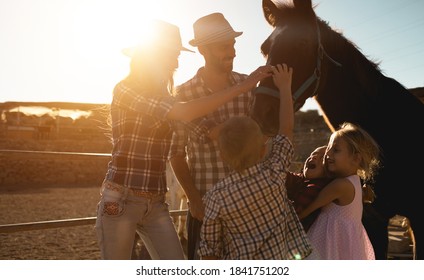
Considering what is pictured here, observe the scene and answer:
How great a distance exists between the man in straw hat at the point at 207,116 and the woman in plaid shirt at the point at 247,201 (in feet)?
1.51

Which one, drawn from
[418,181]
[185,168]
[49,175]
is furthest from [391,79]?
[49,175]

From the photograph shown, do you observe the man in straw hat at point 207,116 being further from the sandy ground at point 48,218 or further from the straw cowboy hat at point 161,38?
the sandy ground at point 48,218

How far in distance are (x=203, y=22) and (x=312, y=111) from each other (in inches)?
959

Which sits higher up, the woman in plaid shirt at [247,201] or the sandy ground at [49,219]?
the woman in plaid shirt at [247,201]

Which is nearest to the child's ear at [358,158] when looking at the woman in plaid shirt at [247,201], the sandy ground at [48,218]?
the woman in plaid shirt at [247,201]

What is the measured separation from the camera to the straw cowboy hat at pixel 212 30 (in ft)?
7.17

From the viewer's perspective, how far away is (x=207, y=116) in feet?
7.38

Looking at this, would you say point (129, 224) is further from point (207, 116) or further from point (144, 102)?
point (207, 116)

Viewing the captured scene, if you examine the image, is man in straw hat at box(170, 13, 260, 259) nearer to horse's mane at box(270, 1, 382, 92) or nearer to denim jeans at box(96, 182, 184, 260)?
denim jeans at box(96, 182, 184, 260)

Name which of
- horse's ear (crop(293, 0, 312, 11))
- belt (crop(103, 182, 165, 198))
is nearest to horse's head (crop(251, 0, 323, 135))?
horse's ear (crop(293, 0, 312, 11))

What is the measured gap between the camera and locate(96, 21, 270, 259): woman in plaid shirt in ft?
6.06

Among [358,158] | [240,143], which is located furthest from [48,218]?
[240,143]

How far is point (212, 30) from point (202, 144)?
0.61 m

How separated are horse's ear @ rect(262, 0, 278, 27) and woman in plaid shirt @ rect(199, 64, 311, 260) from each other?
1.20m
